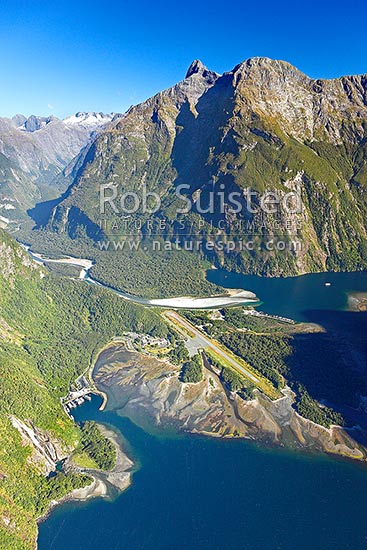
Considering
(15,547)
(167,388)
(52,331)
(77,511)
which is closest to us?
(15,547)

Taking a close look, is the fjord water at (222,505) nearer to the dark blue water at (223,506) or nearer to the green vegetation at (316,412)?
the dark blue water at (223,506)

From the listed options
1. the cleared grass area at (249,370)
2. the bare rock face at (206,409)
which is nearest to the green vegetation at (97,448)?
the bare rock face at (206,409)

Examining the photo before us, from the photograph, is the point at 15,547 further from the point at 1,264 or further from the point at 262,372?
the point at 1,264

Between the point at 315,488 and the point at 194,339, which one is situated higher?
the point at 194,339

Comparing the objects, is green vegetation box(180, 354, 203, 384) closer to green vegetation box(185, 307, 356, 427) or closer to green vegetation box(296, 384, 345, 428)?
green vegetation box(185, 307, 356, 427)

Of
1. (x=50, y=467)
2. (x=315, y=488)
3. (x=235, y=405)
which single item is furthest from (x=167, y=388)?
(x=315, y=488)

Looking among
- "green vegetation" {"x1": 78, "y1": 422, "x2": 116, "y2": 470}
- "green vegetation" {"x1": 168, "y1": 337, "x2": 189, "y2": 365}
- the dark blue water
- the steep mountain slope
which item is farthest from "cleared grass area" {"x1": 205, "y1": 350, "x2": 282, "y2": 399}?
"green vegetation" {"x1": 78, "y1": 422, "x2": 116, "y2": 470}
